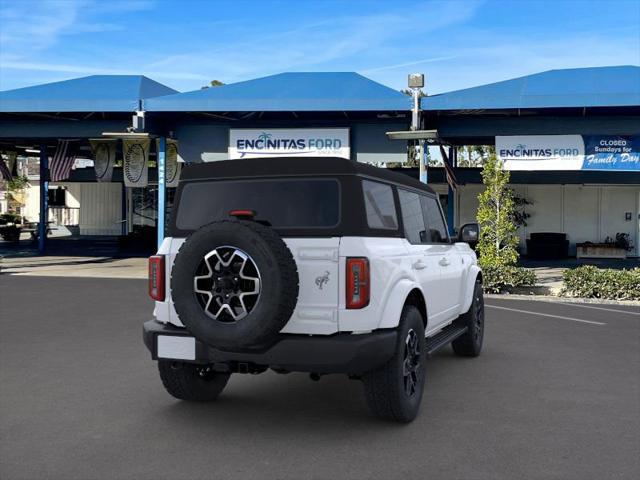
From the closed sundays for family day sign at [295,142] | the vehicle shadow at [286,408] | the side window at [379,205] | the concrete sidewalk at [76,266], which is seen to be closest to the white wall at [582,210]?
the closed sundays for family day sign at [295,142]

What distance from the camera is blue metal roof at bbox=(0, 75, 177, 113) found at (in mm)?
20891

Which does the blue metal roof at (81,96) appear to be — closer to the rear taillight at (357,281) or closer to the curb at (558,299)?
the curb at (558,299)

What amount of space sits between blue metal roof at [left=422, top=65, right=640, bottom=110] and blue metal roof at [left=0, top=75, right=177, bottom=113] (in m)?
9.19

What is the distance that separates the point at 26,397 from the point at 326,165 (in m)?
3.47

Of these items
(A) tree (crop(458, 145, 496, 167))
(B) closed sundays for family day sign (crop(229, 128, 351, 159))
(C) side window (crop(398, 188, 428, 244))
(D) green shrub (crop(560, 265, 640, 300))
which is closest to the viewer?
(C) side window (crop(398, 188, 428, 244))

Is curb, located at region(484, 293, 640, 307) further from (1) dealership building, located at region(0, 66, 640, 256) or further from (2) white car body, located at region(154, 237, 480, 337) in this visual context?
(2) white car body, located at region(154, 237, 480, 337)

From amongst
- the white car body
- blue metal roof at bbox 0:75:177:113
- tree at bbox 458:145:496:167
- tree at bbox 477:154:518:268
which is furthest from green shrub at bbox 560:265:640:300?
tree at bbox 458:145:496:167

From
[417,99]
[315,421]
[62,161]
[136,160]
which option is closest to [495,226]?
[417,99]

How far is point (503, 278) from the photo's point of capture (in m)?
15.7

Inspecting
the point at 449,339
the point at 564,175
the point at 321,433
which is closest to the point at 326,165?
the point at 321,433

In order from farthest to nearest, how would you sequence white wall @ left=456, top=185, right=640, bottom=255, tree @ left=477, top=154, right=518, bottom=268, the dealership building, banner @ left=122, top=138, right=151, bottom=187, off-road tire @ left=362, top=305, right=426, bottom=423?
1. white wall @ left=456, top=185, right=640, bottom=255
2. banner @ left=122, top=138, right=151, bottom=187
3. the dealership building
4. tree @ left=477, top=154, right=518, bottom=268
5. off-road tire @ left=362, top=305, right=426, bottom=423

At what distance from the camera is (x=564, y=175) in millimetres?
28016

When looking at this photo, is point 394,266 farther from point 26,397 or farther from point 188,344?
point 26,397

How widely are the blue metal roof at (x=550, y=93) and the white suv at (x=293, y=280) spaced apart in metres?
14.1
